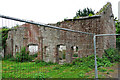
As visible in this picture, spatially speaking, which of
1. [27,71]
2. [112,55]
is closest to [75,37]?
[112,55]

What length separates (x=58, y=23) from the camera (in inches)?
419

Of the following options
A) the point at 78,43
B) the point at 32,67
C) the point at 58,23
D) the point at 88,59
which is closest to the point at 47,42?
the point at 58,23

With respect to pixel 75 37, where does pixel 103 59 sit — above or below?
below

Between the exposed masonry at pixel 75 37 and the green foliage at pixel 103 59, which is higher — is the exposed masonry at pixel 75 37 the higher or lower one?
the higher one

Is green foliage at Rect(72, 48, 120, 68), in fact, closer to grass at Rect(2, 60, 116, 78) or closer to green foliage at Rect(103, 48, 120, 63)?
green foliage at Rect(103, 48, 120, 63)

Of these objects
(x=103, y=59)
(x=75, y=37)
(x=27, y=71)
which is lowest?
(x=103, y=59)

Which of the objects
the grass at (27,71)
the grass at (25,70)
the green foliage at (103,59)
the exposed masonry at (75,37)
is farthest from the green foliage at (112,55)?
the grass at (25,70)

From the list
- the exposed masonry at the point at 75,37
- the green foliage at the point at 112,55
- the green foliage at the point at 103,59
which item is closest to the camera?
the green foliage at the point at 103,59

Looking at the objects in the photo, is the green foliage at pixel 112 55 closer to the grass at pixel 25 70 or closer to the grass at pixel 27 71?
the grass at pixel 27 71

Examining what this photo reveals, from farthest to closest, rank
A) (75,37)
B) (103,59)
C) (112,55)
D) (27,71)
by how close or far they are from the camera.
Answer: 1. (75,37)
2. (112,55)
3. (103,59)
4. (27,71)

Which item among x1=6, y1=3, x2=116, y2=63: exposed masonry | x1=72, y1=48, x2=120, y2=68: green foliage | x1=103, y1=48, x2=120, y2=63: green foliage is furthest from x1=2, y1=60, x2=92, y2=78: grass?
x1=103, y1=48, x2=120, y2=63: green foliage

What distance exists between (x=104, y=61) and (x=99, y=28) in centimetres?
251

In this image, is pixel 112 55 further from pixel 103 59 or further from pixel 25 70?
pixel 25 70

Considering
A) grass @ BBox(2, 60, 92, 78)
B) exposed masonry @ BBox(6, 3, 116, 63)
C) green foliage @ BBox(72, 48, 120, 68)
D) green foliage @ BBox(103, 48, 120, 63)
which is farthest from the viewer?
exposed masonry @ BBox(6, 3, 116, 63)
